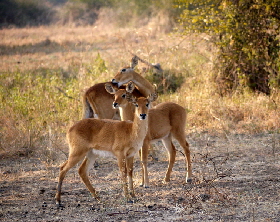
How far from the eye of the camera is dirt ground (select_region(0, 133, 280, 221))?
18.7 feet

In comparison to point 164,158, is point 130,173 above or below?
above

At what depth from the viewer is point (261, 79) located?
12188 millimetres

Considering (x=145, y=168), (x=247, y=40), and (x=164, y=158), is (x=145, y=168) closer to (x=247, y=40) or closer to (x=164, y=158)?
(x=164, y=158)

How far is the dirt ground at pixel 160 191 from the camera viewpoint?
5699mm

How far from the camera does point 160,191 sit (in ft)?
22.2

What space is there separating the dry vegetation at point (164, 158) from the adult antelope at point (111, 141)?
399mm

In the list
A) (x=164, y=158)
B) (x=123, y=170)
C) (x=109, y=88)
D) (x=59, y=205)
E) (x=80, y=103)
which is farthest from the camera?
(x=80, y=103)

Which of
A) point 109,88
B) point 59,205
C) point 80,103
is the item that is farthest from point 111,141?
point 80,103

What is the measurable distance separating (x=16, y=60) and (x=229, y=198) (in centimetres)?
1411

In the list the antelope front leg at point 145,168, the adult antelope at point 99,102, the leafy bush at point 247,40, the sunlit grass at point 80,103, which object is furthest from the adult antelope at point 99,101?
the leafy bush at point 247,40

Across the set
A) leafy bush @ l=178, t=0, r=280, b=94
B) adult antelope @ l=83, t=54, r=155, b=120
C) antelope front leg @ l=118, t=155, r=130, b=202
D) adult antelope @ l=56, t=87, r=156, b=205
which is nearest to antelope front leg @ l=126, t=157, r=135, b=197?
adult antelope @ l=56, t=87, r=156, b=205

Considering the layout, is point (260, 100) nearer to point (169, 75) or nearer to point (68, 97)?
point (169, 75)

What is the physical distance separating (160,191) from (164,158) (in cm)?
202

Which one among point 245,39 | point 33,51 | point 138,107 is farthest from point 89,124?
point 33,51
